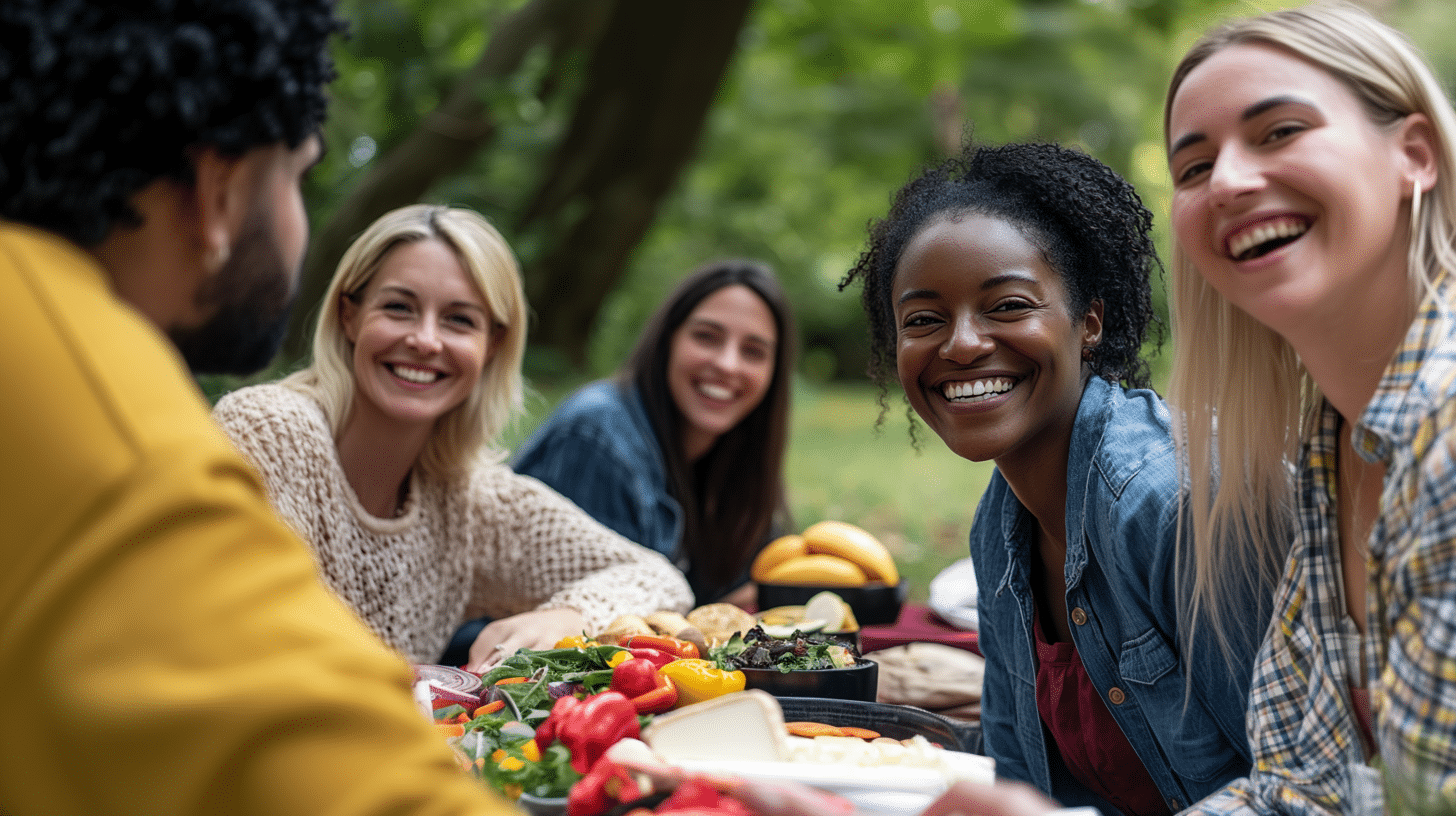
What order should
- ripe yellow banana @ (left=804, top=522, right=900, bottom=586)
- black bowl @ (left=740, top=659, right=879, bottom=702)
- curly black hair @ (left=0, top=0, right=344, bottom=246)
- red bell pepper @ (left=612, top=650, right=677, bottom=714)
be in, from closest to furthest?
curly black hair @ (left=0, top=0, right=344, bottom=246) < red bell pepper @ (left=612, top=650, right=677, bottom=714) < black bowl @ (left=740, top=659, right=879, bottom=702) < ripe yellow banana @ (left=804, top=522, right=900, bottom=586)

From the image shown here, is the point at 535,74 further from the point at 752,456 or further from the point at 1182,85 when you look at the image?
the point at 1182,85

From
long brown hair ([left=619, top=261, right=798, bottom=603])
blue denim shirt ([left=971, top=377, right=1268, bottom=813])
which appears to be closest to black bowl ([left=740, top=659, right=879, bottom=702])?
blue denim shirt ([left=971, top=377, right=1268, bottom=813])

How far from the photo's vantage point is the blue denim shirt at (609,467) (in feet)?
13.4

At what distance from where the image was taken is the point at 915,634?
3.03 metres

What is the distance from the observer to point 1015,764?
7.98 ft

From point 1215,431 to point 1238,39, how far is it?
2.14 ft

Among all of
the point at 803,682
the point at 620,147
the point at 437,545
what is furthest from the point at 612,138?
the point at 803,682

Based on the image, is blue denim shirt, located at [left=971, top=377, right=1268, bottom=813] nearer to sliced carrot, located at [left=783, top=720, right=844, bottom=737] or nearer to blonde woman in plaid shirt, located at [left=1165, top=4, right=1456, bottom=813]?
blonde woman in plaid shirt, located at [left=1165, top=4, right=1456, bottom=813]

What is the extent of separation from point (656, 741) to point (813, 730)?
32 cm

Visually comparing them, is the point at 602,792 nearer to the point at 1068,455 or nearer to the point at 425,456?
the point at 1068,455

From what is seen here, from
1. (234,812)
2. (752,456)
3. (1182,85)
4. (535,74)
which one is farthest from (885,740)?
(535,74)

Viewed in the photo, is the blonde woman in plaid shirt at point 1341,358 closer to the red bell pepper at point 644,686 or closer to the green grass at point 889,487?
the red bell pepper at point 644,686

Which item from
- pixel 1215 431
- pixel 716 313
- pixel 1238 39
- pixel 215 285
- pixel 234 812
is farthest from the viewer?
pixel 716 313

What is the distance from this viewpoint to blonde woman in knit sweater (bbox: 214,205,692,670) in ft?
9.20
